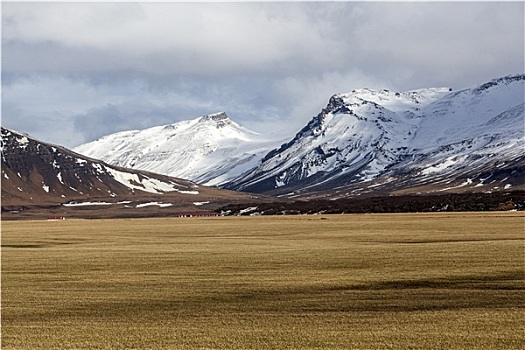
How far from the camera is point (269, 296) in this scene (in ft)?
114

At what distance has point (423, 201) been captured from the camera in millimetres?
151750

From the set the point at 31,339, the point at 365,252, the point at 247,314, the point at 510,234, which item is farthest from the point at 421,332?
the point at 510,234

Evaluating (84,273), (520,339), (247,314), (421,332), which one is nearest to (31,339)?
(247,314)

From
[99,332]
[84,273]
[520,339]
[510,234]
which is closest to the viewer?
[520,339]

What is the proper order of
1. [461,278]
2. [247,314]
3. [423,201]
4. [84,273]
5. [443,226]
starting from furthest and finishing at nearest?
[423,201], [443,226], [84,273], [461,278], [247,314]

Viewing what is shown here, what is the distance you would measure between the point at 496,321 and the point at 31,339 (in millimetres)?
15227

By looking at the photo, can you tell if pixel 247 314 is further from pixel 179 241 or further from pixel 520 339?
pixel 179 241

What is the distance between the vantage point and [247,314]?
3033cm

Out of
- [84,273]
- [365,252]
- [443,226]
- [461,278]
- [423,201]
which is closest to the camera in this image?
[461,278]

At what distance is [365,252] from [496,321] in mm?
26724

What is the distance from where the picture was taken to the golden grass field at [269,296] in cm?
2558

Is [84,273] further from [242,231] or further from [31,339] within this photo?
[242,231]

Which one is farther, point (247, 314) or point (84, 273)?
point (84, 273)

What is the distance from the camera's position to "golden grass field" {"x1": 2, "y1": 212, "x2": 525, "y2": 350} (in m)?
25.6
